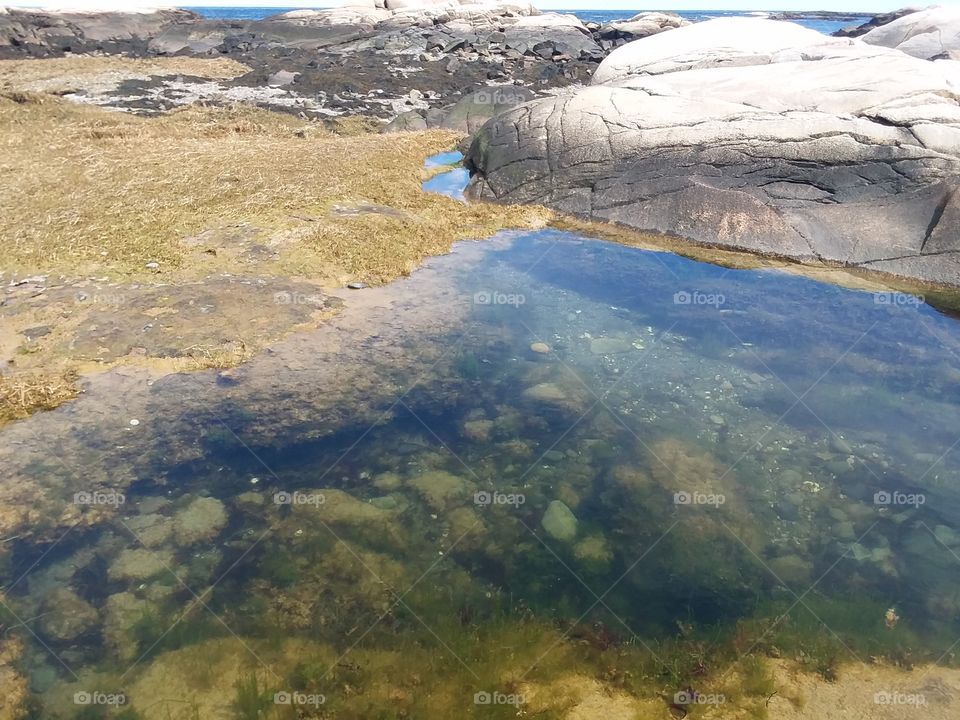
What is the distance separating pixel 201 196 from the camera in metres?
18.2

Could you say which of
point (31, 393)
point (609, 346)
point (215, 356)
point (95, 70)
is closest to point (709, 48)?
point (609, 346)

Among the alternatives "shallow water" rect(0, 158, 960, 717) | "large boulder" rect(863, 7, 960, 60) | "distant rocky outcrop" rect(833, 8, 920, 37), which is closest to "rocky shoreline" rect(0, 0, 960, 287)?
"shallow water" rect(0, 158, 960, 717)

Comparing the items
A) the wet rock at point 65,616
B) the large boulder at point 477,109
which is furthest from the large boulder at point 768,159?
the wet rock at point 65,616

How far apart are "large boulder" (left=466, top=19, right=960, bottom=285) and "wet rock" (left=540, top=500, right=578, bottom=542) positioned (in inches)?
466

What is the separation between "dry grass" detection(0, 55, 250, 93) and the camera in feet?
139

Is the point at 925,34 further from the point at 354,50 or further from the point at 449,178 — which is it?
the point at 449,178

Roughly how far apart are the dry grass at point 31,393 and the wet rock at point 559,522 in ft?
23.5

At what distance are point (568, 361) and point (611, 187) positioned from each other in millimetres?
9810

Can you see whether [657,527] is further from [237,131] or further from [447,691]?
[237,131]

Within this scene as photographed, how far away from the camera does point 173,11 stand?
89.8m

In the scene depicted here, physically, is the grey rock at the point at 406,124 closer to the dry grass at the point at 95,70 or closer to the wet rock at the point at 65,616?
the dry grass at the point at 95,70

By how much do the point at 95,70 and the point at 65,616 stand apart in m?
54.2

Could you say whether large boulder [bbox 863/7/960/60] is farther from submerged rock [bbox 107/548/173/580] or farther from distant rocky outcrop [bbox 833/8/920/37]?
submerged rock [bbox 107/548/173/580]

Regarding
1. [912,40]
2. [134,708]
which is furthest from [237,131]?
[912,40]
